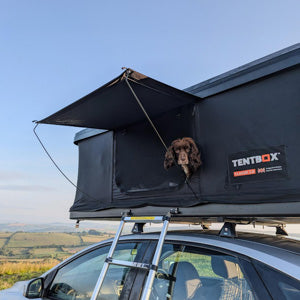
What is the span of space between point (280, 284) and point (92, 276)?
1.68m

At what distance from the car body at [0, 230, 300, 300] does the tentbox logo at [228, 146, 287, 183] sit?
528mm

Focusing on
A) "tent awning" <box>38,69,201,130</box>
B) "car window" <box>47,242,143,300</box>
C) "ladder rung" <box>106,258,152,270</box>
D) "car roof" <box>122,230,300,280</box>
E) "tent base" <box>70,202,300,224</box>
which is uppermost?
"tent awning" <box>38,69,201,130</box>

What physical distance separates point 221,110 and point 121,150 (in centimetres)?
161

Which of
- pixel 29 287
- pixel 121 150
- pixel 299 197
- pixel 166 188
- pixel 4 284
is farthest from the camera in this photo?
pixel 4 284

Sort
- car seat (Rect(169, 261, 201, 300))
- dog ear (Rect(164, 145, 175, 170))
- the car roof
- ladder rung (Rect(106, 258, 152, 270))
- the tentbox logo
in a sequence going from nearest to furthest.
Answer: the car roof < car seat (Rect(169, 261, 201, 300)) < ladder rung (Rect(106, 258, 152, 270)) < the tentbox logo < dog ear (Rect(164, 145, 175, 170))

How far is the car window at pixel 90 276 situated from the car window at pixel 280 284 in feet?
3.83

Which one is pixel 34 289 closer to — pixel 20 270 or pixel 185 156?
pixel 185 156

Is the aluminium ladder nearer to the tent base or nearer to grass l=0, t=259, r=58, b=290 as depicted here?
the tent base

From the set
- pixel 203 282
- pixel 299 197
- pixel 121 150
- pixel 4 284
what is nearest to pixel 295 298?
pixel 203 282

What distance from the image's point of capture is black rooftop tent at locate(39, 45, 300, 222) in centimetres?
243

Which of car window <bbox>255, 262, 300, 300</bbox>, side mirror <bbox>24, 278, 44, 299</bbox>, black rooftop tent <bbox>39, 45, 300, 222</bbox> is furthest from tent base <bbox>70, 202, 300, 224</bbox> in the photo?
side mirror <bbox>24, 278, 44, 299</bbox>

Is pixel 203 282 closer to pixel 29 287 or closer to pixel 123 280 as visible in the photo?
pixel 123 280

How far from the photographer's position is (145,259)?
239cm

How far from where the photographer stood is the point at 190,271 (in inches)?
85.9
